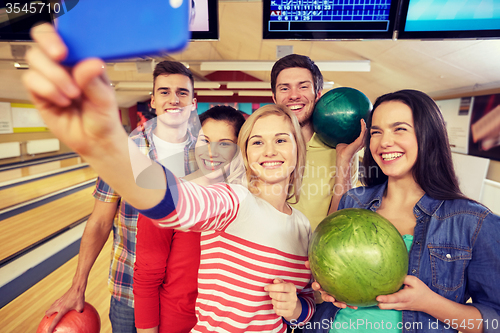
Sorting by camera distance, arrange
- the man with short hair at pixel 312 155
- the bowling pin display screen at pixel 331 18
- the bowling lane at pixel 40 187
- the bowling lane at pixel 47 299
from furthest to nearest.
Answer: the bowling lane at pixel 40 187, the bowling lane at pixel 47 299, the bowling pin display screen at pixel 331 18, the man with short hair at pixel 312 155

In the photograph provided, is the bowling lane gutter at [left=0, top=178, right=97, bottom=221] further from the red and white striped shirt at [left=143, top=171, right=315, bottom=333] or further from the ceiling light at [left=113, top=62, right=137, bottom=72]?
the red and white striped shirt at [left=143, top=171, right=315, bottom=333]

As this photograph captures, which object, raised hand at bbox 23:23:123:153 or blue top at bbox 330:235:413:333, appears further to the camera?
blue top at bbox 330:235:413:333

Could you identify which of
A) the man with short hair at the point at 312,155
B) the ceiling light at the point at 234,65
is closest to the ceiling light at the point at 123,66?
the ceiling light at the point at 234,65

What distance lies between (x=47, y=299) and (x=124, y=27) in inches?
113

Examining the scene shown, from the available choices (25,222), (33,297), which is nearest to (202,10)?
(33,297)

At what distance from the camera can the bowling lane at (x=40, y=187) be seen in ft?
14.8

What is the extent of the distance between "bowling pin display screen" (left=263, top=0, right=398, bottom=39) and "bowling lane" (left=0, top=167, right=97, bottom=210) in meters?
4.91

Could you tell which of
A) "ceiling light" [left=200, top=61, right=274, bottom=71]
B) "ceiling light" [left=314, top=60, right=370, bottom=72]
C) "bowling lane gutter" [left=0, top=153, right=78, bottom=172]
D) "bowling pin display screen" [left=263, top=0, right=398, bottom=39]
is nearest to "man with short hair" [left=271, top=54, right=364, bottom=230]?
"bowling pin display screen" [left=263, top=0, right=398, bottom=39]

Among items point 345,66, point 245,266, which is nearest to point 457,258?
point 245,266

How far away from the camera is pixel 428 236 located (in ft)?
2.72

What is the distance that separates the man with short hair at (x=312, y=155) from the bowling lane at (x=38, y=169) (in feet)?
21.6

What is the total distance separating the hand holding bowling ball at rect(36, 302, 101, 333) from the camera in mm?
1158

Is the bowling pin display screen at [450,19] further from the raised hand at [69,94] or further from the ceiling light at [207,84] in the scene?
the ceiling light at [207,84]

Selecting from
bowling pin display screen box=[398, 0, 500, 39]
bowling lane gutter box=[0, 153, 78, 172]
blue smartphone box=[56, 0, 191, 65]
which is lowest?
bowling lane gutter box=[0, 153, 78, 172]
